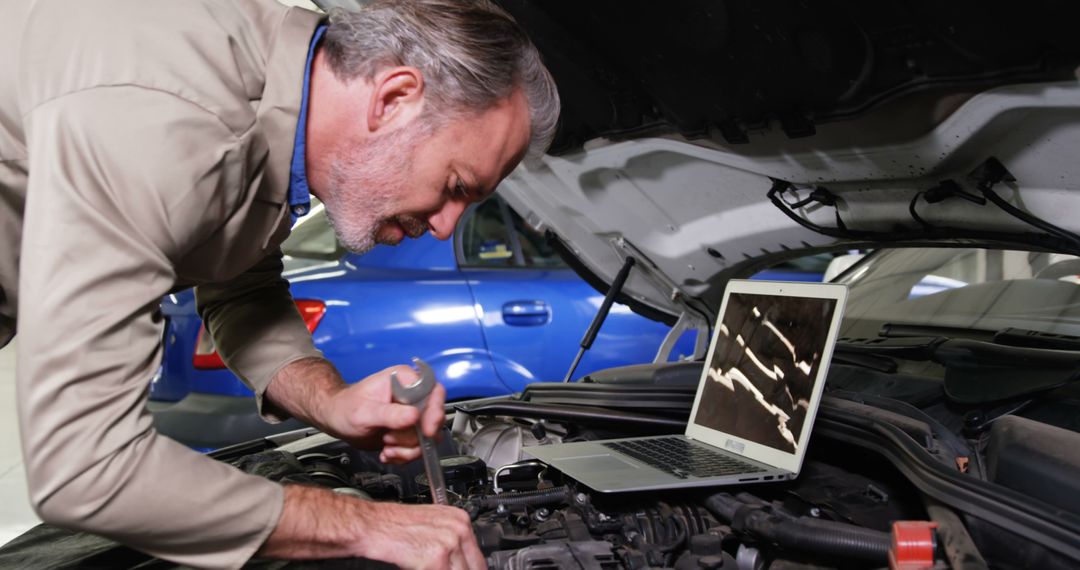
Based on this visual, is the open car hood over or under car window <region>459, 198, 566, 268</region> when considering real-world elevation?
over

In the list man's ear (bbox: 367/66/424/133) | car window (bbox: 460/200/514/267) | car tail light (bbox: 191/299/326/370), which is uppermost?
man's ear (bbox: 367/66/424/133)

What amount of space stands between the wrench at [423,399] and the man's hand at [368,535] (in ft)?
0.61

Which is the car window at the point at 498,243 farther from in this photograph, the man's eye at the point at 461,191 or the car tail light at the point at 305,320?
the man's eye at the point at 461,191

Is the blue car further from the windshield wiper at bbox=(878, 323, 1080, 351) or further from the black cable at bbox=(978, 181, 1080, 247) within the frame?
the black cable at bbox=(978, 181, 1080, 247)

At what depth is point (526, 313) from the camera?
3889mm

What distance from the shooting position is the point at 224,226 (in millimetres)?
1297

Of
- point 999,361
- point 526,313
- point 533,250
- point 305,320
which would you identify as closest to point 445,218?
point 999,361

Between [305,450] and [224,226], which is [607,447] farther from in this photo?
[224,226]

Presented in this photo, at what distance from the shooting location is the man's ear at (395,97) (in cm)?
132

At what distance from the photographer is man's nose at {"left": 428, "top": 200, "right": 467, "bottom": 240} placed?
1.50 meters

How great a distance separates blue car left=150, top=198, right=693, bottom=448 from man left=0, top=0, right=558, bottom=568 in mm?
1848

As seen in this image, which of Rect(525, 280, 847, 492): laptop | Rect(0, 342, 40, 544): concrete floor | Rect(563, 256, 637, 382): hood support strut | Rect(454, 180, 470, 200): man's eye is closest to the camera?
Rect(454, 180, 470, 200): man's eye

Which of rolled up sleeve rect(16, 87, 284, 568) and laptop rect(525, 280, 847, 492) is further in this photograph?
Result: laptop rect(525, 280, 847, 492)

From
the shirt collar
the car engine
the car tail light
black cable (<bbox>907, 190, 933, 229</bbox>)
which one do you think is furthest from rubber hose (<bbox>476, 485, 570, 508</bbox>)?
the car tail light
